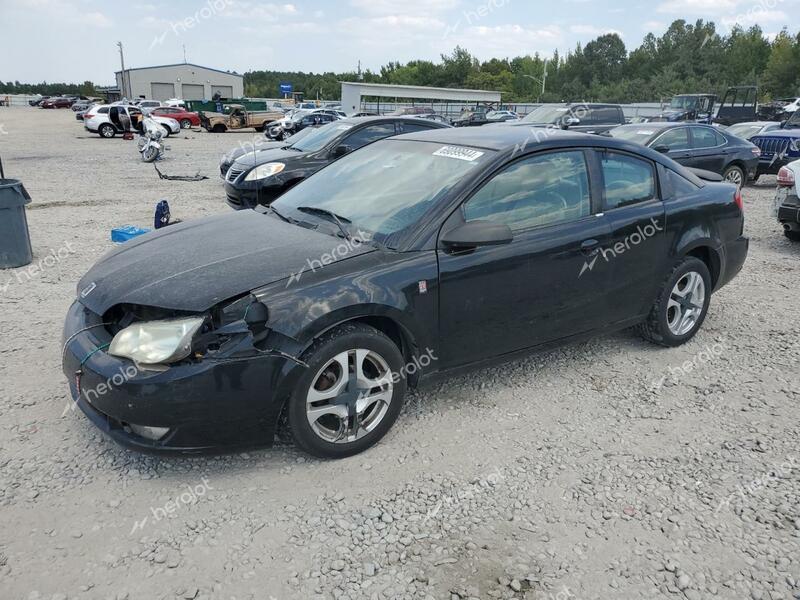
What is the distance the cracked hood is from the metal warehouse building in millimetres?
88463

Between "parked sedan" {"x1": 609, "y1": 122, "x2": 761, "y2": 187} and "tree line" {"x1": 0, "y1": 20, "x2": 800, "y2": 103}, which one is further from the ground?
"tree line" {"x1": 0, "y1": 20, "x2": 800, "y2": 103}

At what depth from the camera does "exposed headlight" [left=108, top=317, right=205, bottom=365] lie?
108 inches

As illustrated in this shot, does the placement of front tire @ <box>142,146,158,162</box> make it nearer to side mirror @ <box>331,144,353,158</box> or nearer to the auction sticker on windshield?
side mirror @ <box>331,144,353,158</box>

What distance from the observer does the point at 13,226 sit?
6.48 m

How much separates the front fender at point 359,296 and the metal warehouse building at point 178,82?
89.4 meters

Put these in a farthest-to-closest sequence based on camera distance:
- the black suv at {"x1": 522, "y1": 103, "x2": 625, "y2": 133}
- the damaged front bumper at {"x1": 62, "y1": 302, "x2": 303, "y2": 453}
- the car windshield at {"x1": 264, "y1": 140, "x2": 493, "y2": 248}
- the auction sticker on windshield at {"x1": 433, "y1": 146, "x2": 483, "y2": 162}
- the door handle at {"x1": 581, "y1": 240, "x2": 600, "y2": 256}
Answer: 1. the black suv at {"x1": 522, "y1": 103, "x2": 625, "y2": 133}
2. the door handle at {"x1": 581, "y1": 240, "x2": 600, "y2": 256}
3. the auction sticker on windshield at {"x1": 433, "y1": 146, "x2": 483, "y2": 162}
4. the car windshield at {"x1": 264, "y1": 140, "x2": 493, "y2": 248}
5. the damaged front bumper at {"x1": 62, "y1": 302, "x2": 303, "y2": 453}

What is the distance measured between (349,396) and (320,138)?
26.6 feet

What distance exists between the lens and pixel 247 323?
9.30 ft

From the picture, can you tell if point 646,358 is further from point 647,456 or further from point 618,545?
point 618,545

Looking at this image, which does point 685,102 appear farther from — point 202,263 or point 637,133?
point 202,263

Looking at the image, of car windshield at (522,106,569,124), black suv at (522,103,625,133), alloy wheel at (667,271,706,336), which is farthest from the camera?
car windshield at (522,106,569,124)

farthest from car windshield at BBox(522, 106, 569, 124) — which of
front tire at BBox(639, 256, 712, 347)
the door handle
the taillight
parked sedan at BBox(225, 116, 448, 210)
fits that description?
the door handle

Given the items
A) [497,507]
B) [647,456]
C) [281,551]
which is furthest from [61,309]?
[647,456]

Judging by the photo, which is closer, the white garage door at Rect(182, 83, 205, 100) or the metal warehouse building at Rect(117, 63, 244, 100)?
the metal warehouse building at Rect(117, 63, 244, 100)
